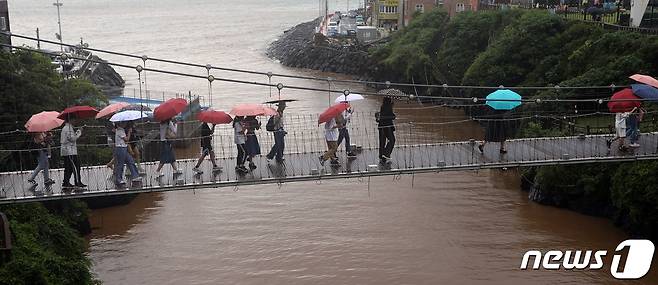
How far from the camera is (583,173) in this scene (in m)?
13.1

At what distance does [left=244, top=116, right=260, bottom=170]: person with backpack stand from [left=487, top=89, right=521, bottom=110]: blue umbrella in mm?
2761

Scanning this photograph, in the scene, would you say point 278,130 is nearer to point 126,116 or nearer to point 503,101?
point 126,116

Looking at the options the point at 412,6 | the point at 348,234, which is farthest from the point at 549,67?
the point at 412,6

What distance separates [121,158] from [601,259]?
23.9ft

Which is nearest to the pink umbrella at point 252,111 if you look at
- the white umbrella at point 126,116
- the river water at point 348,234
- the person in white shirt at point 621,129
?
the white umbrella at point 126,116

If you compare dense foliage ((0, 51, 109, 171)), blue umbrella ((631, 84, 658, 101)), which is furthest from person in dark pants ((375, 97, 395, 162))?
dense foliage ((0, 51, 109, 171))

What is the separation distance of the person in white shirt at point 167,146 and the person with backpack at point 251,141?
0.76 m

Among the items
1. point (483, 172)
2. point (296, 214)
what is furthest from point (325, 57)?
point (296, 214)

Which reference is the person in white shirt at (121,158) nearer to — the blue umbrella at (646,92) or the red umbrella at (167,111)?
the red umbrella at (167,111)

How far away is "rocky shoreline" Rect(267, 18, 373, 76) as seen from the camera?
32.5m

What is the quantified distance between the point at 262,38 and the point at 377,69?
20.4 metres

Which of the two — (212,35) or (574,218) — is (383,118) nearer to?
(574,218)

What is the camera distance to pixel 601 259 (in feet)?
38.1

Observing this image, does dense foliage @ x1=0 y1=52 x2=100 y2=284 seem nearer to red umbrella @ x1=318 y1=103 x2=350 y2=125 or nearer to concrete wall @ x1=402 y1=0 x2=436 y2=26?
red umbrella @ x1=318 y1=103 x2=350 y2=125
